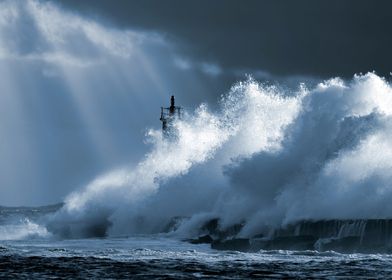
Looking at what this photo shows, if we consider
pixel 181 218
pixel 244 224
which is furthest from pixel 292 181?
pixel 181 218

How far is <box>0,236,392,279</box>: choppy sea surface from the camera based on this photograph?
19.6 metres

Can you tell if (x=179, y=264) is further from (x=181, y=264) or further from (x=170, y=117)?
(x=170, y=117)

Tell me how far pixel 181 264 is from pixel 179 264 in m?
0.05

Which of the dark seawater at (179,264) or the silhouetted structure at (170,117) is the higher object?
the silhouetted structure at (170,117)

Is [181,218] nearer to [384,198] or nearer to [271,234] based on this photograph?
[271,234]

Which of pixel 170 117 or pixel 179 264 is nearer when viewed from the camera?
pixel 179 264

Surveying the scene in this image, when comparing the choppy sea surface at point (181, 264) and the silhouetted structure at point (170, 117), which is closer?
the choppy sea surface at point (181, 264)

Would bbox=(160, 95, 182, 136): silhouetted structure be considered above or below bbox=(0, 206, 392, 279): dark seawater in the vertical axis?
→ above

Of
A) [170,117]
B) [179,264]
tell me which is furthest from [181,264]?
[170,117]

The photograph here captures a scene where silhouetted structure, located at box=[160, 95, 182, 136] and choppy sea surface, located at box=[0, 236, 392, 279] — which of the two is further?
silhouetted structure, located at box=[160, 95, 182, 136]

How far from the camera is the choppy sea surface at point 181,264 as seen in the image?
19.6 meters

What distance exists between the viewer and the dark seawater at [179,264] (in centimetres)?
1956

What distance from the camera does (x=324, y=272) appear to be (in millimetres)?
19891

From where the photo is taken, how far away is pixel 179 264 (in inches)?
883
